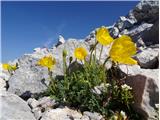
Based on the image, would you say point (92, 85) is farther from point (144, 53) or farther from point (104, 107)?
point (144, 53)

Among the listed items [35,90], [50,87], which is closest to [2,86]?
[35,90]

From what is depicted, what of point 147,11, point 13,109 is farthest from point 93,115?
point 147,11

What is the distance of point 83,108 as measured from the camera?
199 inches

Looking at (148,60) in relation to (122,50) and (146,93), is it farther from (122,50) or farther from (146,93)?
(146,93)

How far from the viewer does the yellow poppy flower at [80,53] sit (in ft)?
17.8

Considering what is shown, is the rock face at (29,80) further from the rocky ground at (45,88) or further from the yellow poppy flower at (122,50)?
the yellow poppy flower at (122,50)

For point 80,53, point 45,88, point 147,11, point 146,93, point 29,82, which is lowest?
point 146,93

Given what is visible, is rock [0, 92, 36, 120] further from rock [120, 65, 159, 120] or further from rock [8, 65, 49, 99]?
rock [120, 65, 159, 120]

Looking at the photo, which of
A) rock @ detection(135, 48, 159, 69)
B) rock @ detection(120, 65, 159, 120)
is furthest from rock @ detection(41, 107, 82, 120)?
rock @ detection(135, 48, 159, 69)

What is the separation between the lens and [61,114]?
482cm

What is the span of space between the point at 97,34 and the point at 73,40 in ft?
6.35

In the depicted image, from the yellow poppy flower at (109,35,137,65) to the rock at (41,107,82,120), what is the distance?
0.88 m

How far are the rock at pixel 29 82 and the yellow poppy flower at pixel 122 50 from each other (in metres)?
1.51

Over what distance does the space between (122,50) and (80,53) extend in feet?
3.04
